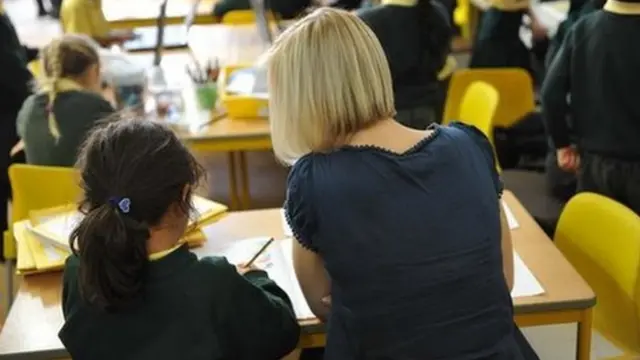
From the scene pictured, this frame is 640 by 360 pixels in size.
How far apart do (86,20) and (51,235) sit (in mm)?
2295

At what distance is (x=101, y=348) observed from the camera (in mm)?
1646

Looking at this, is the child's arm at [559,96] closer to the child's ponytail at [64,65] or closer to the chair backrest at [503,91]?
the chair backrest at [503,91]

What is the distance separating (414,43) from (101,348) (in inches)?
78.9

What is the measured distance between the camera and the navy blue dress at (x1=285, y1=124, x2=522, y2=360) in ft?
5.17

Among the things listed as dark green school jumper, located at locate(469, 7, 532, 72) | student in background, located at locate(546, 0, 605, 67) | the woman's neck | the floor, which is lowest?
the floor

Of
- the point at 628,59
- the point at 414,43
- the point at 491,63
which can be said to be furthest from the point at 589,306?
the point at 491,63

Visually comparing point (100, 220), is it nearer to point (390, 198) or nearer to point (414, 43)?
point (390, 198)

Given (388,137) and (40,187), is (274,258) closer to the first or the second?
(388,137)

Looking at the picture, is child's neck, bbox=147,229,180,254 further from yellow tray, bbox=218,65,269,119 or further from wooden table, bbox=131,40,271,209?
yellow tray, bbox=218,65,269,119

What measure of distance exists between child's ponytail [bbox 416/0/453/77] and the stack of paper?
1.37 metres

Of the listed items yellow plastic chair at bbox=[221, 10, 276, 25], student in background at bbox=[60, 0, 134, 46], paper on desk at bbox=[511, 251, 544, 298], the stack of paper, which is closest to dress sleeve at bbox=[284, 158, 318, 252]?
the stack of paper

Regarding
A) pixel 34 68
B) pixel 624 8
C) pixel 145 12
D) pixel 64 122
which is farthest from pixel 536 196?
pixel 145 12

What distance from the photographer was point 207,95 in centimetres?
324

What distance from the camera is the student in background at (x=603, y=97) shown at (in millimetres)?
2533
